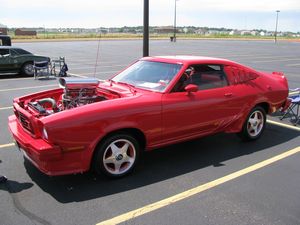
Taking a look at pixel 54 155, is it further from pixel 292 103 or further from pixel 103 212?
pixel 292 103

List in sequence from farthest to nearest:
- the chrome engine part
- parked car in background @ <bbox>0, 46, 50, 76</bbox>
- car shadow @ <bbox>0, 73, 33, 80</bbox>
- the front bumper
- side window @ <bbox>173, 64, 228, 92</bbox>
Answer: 1. car shadow @ <bbox>0, 73, 33, 80</bbox>
2. parked car in background @ <bbox>0, 46, 50, 76</bbox>
3. side window @ <bbox>173, 64, 228, 92</bbox>
4. the chrome engine part
5. the front bumper

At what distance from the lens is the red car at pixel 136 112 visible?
4.10 meters

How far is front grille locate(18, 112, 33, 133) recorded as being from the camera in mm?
4424

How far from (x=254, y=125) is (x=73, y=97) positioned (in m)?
3.11

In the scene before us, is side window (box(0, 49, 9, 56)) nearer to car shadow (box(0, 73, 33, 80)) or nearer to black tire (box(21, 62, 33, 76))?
black tire (box(21, 62, 33, 76))

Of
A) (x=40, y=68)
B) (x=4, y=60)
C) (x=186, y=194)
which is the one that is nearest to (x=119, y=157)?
(x=186, y=194)

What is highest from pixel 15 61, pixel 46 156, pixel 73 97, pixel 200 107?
pixel 73 97

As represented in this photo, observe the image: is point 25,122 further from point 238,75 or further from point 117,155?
point 238,75

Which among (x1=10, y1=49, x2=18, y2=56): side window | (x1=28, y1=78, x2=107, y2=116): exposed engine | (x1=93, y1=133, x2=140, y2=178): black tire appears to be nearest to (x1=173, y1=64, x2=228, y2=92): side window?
(x1=93, y1=133, x2=140, y2=178): black tire

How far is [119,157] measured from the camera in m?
4.54

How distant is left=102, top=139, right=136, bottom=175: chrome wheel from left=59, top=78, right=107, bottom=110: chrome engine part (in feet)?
2.94

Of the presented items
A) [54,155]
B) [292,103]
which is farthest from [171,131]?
[292,103]

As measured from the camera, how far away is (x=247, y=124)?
6062 millimetres

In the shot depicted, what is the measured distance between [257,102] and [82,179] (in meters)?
3.23
